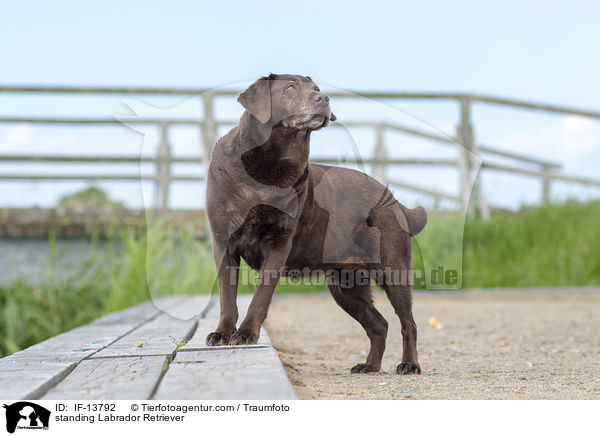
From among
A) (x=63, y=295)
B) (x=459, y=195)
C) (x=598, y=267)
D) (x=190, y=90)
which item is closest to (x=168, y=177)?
(x=190, y=90)

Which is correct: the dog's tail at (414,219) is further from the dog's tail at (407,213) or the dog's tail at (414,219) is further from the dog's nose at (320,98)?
the dog's nose at (320,98)

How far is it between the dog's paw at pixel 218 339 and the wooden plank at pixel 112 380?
0.86ft

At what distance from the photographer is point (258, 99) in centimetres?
255

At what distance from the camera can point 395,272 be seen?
9.39 ft

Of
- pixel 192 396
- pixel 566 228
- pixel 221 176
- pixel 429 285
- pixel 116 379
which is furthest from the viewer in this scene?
pixel 566 228

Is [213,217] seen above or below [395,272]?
above

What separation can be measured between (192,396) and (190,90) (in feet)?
24.9

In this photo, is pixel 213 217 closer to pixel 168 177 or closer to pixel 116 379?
pixel 116 379

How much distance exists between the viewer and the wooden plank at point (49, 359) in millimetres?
1902
